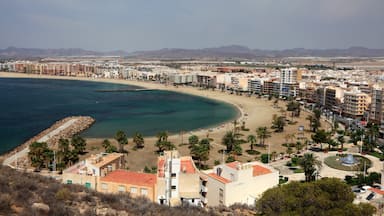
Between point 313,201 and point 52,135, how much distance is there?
107 ft

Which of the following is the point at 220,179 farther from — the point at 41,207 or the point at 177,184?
the point at 41,207

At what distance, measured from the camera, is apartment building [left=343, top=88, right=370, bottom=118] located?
177 feet

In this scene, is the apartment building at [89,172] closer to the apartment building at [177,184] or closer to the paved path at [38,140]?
the apartment building at [177,184]

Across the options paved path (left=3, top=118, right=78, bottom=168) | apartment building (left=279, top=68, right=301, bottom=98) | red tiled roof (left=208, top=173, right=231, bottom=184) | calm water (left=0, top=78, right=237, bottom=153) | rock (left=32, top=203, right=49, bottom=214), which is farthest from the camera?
apartment building (left=279, top=68, right=301, bottom=98)

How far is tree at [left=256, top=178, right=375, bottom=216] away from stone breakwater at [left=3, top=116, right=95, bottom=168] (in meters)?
21.5

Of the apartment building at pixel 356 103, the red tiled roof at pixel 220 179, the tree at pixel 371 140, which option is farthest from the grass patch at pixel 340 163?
the apartment building at pixel 356 103

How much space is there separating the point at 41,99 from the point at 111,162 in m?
58.5

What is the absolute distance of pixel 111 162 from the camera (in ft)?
69.5

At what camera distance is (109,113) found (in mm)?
58000

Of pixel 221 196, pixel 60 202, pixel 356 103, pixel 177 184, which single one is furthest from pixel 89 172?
pixel 356 103

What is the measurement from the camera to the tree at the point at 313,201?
41.2ft

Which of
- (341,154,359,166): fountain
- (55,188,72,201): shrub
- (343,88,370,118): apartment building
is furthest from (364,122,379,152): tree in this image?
(55,188,72,201): shrub

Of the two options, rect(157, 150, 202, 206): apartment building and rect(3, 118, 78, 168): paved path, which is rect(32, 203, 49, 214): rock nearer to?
rect(157, 150, 202, 206): apartment building

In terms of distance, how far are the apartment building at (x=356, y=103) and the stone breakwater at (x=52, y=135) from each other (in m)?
36.5
